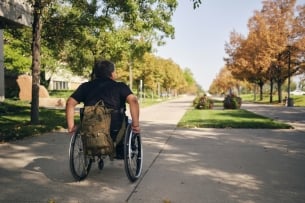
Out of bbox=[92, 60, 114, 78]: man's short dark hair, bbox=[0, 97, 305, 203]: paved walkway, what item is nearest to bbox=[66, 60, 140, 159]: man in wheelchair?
bbox=[92, 60, 114, 78]: man's short dark hair

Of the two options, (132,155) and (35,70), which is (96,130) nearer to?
(132,155)

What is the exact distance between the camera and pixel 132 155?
17.7ft

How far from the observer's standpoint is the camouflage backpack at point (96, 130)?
4.86 metres

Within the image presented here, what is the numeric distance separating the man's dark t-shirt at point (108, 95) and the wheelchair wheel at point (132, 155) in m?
0.21

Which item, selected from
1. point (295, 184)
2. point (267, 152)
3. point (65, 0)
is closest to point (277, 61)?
point (65, 0)

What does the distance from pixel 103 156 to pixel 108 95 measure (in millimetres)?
851

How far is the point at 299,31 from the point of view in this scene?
38.7 meters

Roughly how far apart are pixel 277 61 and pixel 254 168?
118 ft

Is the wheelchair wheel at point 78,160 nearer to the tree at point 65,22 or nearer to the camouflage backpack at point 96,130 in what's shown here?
the camouflage backpack at point 96,130

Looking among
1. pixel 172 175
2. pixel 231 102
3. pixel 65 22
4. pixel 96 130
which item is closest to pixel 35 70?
pixel 65 22

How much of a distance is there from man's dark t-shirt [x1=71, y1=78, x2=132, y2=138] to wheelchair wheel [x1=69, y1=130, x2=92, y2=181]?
466mm

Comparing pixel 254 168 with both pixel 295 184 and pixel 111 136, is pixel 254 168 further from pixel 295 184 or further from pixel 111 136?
pixel 111 136

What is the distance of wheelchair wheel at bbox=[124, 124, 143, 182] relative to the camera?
5047 mm

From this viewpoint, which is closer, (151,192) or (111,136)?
(151,192)
